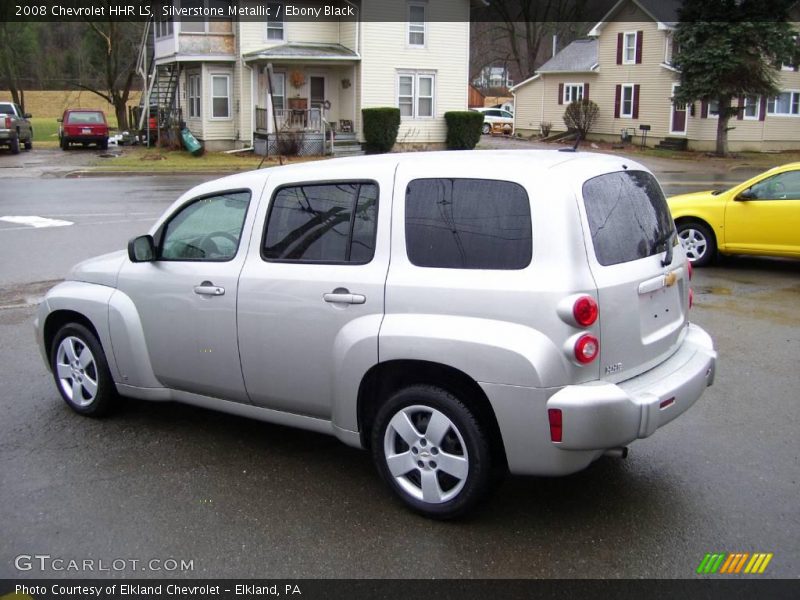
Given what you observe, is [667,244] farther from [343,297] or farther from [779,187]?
[779,187]

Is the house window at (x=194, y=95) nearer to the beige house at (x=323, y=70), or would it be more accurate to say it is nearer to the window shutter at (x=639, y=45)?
the beige house at (x=323, y=70)

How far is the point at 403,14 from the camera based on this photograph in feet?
114

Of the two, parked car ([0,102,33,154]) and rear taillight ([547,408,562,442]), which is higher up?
parked car ([0,102,33,154])

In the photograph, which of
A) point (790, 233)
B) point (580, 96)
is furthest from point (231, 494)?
point (580, 96)

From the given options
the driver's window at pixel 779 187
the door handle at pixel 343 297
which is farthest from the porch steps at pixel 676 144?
the door handle at pixel 343 297

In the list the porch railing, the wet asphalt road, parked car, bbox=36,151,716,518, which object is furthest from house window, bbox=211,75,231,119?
parked car, bbox=36,151,716,518

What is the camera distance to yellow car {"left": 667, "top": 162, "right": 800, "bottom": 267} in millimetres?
10562

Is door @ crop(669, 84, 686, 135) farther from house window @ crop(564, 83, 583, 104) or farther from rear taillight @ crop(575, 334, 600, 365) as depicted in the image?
rear taillight @ crop(575, 334, 600, 365)

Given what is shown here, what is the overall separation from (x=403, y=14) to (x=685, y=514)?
32841mm

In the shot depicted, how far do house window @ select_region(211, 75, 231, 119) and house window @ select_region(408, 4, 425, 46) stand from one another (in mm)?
7523

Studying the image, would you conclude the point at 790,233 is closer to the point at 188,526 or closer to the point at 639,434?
the point at 639,434

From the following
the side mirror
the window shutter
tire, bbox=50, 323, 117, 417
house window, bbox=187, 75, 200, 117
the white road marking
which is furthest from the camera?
the window shutter

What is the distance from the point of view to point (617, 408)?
155 inches
